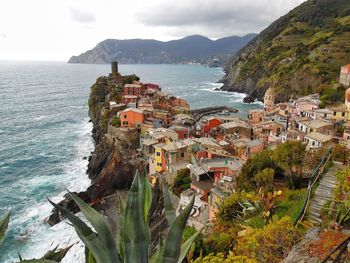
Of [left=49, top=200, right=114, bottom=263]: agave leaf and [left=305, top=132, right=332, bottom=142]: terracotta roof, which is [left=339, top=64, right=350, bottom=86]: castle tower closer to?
[left=305, top=132, right=332, bottom=142]: terracotta roof

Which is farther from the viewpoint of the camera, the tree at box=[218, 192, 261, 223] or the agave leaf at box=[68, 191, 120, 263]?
the tree at box=[218, 192, 261, 223]

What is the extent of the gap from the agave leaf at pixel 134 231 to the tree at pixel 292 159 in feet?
45.0

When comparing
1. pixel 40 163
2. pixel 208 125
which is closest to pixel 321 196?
pixel 208 125

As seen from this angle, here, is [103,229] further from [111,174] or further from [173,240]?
[111,174]

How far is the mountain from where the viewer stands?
2490 inches

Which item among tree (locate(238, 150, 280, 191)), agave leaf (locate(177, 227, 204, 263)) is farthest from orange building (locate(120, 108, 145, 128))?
agave leaf (locate(177, 227, 204, 263))

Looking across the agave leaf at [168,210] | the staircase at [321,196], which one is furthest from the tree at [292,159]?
the agave leaf at [168,210]

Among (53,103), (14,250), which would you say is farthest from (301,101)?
(53,103)

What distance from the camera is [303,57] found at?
71562 mm

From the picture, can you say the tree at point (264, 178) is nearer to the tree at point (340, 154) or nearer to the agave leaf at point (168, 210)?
the tree at point (340, 154)

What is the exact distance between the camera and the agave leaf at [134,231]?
10.1ft

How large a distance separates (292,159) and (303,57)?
6283 cm

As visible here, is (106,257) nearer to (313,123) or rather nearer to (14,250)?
(14,250)

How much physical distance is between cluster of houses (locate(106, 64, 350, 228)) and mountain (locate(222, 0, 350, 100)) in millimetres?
13719
